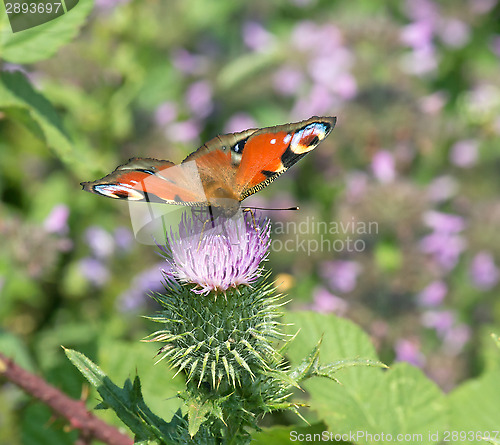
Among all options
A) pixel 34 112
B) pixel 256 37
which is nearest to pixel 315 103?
pixel 256 37

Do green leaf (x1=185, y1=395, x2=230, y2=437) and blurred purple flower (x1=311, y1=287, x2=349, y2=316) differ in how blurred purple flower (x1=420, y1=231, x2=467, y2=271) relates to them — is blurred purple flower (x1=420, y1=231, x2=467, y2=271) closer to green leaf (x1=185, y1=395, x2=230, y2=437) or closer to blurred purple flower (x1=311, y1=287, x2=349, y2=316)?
blurred purple flower (x1=311, y1=287, x2=349, y2=316)

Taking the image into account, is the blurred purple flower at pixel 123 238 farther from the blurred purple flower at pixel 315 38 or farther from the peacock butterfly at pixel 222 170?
the blurred purple flower at pixel 315 38

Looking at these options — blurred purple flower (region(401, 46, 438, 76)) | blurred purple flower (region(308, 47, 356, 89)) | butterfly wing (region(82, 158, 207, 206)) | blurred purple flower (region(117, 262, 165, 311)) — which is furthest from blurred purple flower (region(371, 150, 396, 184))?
butterfly wing (region(82, 158, 207, 206))

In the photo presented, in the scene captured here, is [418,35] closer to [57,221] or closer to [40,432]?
[57,221]

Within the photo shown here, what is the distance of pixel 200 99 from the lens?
6.68m

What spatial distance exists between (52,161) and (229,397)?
470 cm

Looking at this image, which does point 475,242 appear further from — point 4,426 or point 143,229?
point 4,426

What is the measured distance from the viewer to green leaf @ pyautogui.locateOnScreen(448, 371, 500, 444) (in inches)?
98.4

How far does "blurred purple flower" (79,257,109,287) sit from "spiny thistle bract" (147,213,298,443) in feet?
10.1

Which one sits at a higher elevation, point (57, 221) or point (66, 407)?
point (66, 407)

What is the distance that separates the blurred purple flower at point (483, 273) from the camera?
6090 mm

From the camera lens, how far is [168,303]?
2182 millimetres

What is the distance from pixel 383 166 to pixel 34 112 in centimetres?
353

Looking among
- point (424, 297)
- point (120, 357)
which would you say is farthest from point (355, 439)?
point (424, 297)
